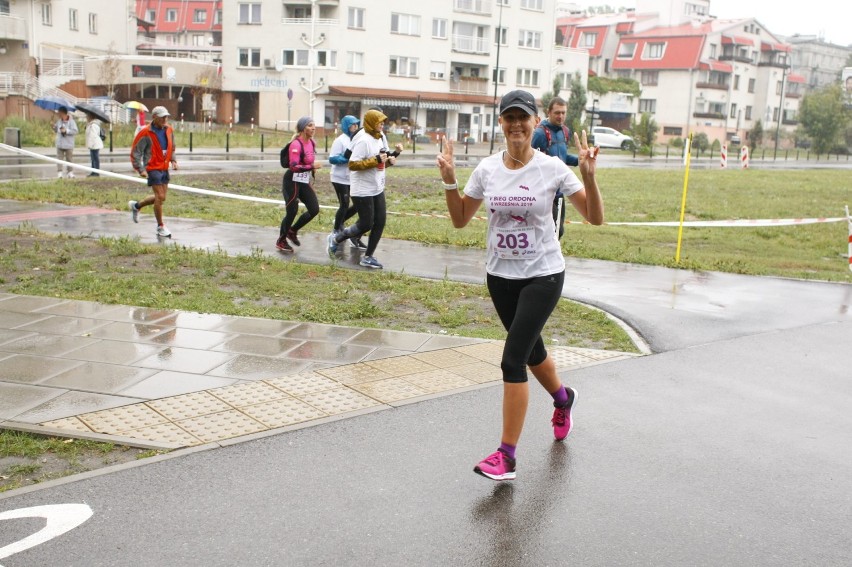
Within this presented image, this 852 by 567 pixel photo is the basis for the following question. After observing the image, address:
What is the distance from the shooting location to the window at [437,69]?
218 ft

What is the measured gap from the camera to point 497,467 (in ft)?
16.0

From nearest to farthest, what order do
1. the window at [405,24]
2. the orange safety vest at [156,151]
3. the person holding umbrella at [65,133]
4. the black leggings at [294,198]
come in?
the black leggings at [294,198]
the orange safety vest at [156,151]
the person holding umbrella at [65,133]
the window at [405,24]

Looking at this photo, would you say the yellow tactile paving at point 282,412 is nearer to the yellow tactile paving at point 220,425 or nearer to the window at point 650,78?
the yellow tactile paving at point 220,425

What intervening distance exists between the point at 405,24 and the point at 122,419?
62.1 metres

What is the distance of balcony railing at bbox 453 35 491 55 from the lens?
222 ft

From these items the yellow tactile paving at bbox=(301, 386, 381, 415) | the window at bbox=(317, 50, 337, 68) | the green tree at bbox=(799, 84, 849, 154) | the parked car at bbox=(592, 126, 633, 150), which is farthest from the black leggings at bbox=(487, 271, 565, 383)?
the green tree at bbox=(799, 84, 849, 154)


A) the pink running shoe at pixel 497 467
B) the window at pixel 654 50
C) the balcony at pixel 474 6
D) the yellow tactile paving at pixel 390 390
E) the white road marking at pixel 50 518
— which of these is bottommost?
the white road marking at pixel 50 518

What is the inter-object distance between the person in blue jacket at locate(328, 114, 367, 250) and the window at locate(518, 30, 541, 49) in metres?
61.8

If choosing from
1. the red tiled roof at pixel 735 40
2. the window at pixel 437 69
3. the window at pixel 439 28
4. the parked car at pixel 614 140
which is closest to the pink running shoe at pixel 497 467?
the parked car at pixel 614 140

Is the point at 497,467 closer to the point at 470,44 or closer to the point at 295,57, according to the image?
the point at 295,57

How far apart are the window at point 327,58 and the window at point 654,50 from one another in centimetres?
4072

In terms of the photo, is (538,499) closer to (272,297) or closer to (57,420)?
(57,420)

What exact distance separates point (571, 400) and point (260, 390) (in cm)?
217

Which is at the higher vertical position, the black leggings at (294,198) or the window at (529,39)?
the window at (529,39)
